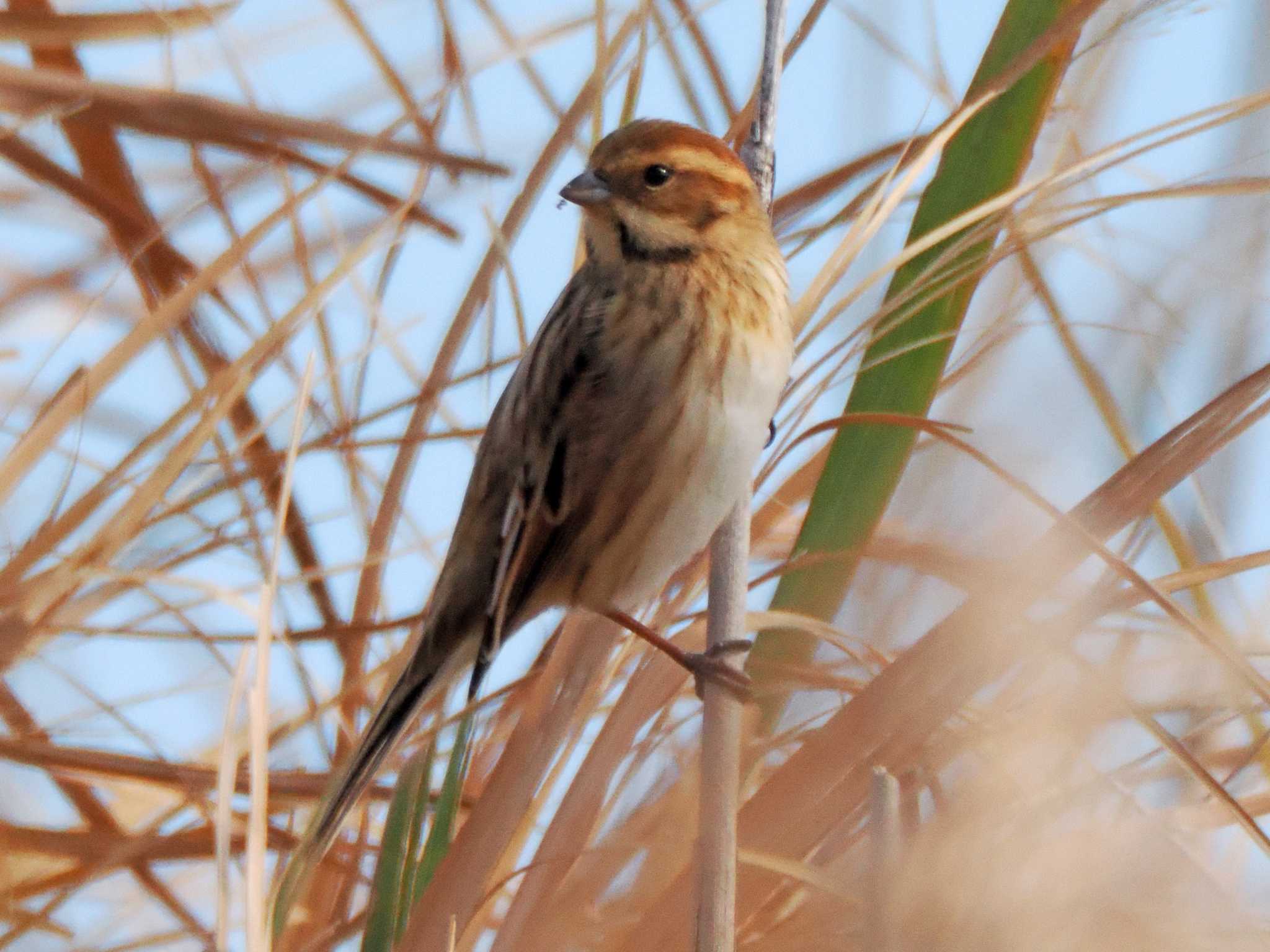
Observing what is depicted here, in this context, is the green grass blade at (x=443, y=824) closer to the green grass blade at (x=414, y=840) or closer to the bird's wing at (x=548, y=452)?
the green grass blade at (x=414, y=840)

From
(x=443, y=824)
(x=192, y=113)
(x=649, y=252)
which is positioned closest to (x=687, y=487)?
(x=649, y=252)

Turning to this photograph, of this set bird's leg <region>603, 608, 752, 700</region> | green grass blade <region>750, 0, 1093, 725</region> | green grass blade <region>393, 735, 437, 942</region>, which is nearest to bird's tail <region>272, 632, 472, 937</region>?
green grass blade <region>393, 735, 437, 942</region>

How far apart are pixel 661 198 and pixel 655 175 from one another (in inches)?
1.9

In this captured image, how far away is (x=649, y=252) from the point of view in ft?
7.62

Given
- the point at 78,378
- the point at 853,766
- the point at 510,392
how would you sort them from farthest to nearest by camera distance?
the point at 510,392
the point at 78,378
the point at 853,766

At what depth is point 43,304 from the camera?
2453 mm

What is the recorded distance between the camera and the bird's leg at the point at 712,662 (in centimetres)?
158

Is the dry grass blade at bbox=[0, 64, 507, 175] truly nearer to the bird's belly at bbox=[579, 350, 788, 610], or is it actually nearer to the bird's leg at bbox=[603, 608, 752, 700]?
the bird's leg at bbox=[603, 608, 752, 700]

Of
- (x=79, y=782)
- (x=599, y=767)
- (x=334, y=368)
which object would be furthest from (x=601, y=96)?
(x=79, y=782)

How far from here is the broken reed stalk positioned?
52.9 inches

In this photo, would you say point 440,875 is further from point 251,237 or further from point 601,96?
point 601,96

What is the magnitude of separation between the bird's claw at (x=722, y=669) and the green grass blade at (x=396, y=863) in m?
0.30

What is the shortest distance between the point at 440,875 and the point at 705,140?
117 cm

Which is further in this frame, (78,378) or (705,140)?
(705,140)
